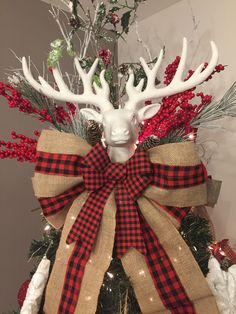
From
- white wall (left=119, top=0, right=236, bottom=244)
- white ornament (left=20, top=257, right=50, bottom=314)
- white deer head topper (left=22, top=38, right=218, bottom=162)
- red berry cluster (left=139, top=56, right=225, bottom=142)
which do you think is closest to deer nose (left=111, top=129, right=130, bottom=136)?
white deer head topper (left=22, top=38, right=218, bottom=162)

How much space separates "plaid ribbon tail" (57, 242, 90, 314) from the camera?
485 millimetres

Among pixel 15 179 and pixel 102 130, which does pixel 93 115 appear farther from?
pixel 15 179

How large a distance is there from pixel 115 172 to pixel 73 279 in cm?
20

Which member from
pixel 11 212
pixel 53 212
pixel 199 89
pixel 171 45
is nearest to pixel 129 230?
pixel 53 212

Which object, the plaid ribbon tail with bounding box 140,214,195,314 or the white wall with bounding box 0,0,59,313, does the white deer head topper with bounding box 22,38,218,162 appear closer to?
the plaid ribbon tail with bounding box 140,214,195,314

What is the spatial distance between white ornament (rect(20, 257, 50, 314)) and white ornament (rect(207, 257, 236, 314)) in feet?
0.97

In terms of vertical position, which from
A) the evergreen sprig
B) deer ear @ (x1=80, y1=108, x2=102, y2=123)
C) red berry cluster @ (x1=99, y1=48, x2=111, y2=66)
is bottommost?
deer ear @ (x1=80, y1=108, x2=102, y2=123)

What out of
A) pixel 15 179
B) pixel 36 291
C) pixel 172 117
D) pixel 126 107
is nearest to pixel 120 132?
pixel 126 107

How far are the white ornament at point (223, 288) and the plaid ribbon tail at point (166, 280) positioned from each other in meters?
0.06

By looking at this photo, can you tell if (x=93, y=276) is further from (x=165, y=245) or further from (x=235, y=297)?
(x=235, y=297)

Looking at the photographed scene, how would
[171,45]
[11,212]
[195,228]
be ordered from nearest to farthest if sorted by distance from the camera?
[195,228] < [11,212] < [171,45]

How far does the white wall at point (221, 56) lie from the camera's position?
961 mm

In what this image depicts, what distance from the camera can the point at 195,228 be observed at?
0.59 m

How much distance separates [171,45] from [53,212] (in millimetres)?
870
